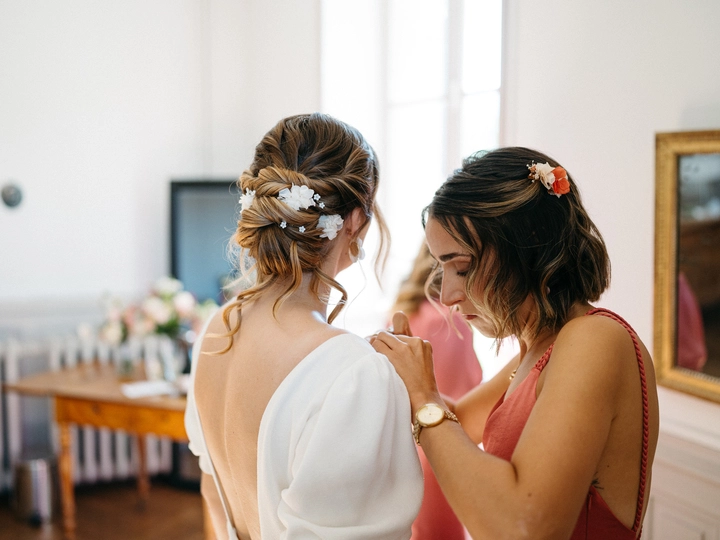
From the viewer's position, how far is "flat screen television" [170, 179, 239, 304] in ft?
14.1

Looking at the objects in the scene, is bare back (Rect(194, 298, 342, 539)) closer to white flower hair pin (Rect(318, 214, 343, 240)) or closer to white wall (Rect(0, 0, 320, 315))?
white flower hair pin (Rect(318, 214, 343, 240))

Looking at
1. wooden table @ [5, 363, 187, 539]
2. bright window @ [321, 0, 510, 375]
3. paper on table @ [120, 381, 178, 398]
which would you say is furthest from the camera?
paper on table @ [120, 381, 178, 398]

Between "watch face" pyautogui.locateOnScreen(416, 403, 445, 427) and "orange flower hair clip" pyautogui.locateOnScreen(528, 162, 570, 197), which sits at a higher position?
"orange flower hair clip" pyautogui.locateOnScreen(528, 162, 570, 197)

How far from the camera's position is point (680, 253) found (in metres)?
1.88

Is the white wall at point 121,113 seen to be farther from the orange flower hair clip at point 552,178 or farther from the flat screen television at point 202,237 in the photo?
the orange flower hair clip at point 552,178

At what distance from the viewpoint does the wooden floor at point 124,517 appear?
3.66m

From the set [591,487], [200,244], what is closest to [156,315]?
[200,244]

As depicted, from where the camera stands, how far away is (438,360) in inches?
86.1

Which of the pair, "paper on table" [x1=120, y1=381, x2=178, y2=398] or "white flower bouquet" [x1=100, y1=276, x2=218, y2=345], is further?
"white flower bouquet" [x1=100, y1=276, x2=218, y2=345]

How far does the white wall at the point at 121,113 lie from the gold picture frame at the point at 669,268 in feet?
8.11

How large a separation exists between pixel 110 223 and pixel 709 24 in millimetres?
3569

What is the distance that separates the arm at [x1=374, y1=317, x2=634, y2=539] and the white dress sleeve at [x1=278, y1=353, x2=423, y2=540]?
0.08 m

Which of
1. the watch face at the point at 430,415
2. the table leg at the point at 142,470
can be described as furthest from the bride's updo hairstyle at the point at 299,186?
the table leg at the point at 142,470

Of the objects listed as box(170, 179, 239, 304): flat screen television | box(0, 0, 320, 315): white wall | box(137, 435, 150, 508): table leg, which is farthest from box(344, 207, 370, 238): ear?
box(137, 435, 150, 508): table leg
